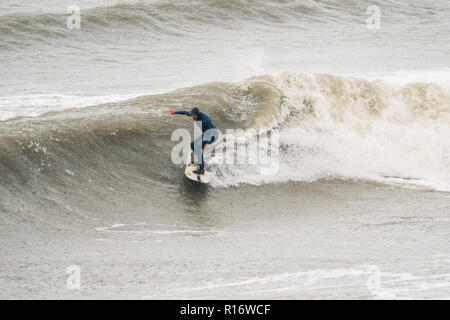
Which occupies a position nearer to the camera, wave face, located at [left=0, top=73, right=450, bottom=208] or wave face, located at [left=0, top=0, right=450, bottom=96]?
wave face, located at [left=0, top=73, right=450, bottom=208]

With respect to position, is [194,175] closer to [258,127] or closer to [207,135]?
[207,135]

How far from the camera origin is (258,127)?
15.0 metres

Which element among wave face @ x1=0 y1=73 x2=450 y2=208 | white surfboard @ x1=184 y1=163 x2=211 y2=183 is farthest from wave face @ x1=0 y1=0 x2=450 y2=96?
white surfboard @ x1=184 y1=163 x2=211 y2=183

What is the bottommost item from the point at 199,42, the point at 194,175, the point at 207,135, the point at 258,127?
the point at 194,175

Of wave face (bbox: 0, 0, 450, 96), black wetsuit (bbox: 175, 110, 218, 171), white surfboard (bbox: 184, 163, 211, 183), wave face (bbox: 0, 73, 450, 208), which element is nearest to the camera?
wave face (bbox: 0, 73, 450, 208)

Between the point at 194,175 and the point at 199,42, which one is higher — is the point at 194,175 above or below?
below

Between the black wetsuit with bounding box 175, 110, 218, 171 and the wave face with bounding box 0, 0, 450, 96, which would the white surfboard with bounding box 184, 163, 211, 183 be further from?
the wave face with bounding box 0, 0, 450, 96

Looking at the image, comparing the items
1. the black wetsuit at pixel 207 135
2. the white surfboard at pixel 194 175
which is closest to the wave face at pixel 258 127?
the white surfboard at pixel 194 175

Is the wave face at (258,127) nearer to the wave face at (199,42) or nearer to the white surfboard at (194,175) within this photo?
the white surfboard at (194,175)

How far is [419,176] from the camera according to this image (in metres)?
14.7

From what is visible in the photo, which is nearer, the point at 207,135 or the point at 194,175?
the point at 207,135

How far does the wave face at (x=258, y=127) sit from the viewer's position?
12039 millimetres

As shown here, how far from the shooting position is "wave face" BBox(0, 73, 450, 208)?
39.5 ft

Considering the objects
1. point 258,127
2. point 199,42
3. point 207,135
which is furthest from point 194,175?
point 199,42
